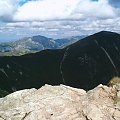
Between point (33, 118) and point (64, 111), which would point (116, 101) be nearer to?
point (64, 111)

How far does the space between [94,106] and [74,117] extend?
7.83 ft

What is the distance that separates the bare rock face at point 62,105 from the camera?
89.5 ft

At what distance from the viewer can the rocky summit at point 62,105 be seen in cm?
2728

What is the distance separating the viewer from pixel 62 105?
2883 cm

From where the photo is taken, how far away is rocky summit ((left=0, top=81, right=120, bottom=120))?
89.5 ft

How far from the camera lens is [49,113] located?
2773cm

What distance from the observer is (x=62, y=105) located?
2883 cm

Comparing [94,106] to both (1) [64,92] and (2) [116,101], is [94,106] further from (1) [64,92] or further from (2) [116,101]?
(1) [64,92]

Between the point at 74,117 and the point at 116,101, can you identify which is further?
the point at 116,101

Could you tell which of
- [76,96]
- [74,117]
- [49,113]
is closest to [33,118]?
[49,113]

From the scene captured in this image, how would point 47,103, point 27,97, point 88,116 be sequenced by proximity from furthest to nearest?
1. point 27,97
2. point 47,103
3. point 88,116

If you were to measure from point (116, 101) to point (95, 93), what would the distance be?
2.47m

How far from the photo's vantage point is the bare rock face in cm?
2728

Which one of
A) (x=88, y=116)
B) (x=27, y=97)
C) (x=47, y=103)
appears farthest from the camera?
(x=27, y=97)
